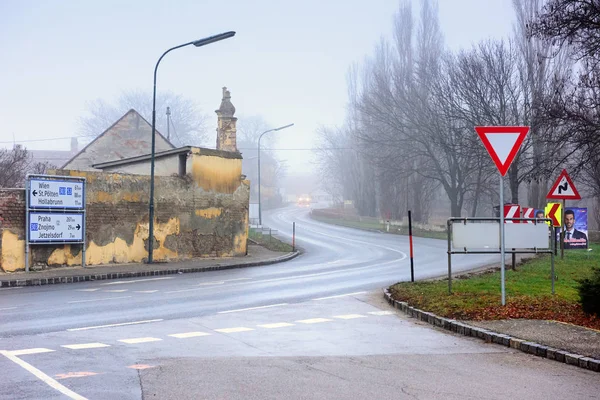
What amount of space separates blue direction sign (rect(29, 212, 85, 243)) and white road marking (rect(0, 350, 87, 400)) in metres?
14.4

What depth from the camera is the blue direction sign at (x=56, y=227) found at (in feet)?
73.6

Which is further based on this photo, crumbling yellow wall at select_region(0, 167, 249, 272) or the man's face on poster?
the man's face on poster

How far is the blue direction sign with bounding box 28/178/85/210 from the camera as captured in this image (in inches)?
880

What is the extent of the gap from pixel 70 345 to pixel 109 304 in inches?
204

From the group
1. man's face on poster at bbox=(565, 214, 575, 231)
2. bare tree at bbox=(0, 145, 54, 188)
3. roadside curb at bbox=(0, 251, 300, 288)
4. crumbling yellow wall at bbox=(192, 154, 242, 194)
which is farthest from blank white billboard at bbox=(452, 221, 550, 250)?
bare tree at bbox=(0, 145, 54, 188)

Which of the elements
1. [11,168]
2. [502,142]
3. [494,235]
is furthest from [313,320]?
[11,168]

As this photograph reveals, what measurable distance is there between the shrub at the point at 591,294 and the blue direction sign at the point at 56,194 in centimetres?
1676

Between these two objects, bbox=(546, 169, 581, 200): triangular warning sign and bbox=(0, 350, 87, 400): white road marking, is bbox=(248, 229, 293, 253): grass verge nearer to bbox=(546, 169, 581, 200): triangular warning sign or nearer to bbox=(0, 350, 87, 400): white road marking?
bbox=(546, 169, 581, 200): triangular warning sign

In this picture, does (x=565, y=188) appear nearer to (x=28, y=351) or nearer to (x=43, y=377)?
(x=28, y=351)

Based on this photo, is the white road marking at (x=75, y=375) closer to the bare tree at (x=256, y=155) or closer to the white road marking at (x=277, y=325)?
the white road marking at (x=277, y=325)

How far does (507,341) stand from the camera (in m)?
9.78

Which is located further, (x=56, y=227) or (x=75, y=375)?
(x=56, y=227)

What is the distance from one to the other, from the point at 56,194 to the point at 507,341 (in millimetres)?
16918

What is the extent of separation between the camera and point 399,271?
77.9 ft
